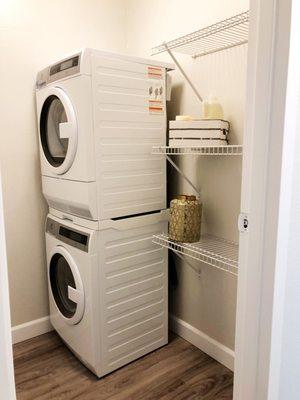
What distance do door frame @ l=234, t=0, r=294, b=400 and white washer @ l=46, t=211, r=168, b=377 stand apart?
87 cm

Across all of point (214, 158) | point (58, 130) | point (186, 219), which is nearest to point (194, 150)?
point (214, 158)


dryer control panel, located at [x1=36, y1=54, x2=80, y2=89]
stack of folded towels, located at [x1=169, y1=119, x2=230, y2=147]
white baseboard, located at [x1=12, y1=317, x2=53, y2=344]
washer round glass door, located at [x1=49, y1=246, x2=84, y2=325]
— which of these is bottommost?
white baseboard, located at [x1=12, y1=317, x2=53, y2=344]

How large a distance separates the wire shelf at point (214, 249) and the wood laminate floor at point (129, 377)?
63 centimetres

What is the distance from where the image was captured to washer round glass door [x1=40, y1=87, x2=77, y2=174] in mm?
1683

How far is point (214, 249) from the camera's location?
5.80 ft

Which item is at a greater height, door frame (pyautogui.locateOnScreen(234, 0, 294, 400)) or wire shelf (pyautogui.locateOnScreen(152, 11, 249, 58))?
wire shelf (pyautogui.locateOnScreen(152, 11, 249, 58))

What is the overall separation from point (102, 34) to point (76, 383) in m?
2.20

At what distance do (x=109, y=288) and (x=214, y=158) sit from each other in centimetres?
93

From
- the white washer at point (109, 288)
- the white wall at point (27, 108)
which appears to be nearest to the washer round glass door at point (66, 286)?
the white washer at point (109, 288)

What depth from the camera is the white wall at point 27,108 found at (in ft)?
6.52

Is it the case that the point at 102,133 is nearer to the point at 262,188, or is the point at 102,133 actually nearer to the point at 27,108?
the point at 27,108

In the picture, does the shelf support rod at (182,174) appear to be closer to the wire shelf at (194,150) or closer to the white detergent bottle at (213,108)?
the wire shelf at (194,150)

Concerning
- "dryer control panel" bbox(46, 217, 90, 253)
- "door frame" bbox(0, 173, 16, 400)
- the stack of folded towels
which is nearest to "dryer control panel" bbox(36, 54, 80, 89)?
the stack of folded towels

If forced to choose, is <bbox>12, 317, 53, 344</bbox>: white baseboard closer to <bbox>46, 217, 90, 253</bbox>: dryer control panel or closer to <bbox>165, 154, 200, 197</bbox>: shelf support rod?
<bbox>46, 217, 90, 253</bbox>: dryer control panel
